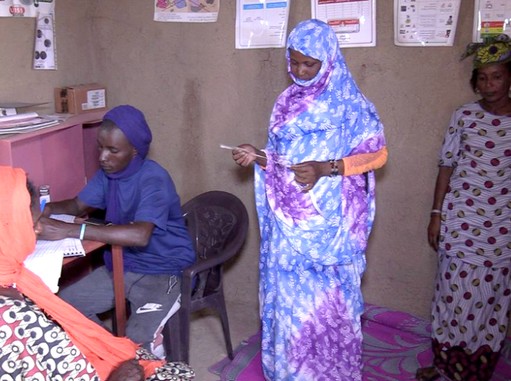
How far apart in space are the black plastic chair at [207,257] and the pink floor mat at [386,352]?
0.14 meters

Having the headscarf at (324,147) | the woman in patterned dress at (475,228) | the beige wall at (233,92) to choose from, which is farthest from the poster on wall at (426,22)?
the headscarf at (324,147)

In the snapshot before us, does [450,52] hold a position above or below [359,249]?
above

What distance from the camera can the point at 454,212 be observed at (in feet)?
9.50

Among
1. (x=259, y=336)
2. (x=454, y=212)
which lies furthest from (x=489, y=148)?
(x=259, y=336)

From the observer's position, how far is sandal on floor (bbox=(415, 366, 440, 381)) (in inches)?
119

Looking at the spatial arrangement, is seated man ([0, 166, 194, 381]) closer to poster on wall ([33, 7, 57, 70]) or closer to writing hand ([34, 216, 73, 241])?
writing hand ([34, 216, 73, 241])

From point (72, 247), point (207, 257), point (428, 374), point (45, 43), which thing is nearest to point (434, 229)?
point (428, 374)

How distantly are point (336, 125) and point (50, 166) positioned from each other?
1.53m

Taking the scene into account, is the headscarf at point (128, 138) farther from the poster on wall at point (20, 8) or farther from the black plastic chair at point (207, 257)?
the poster on wall at point (20, 8)

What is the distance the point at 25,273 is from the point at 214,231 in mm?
1432

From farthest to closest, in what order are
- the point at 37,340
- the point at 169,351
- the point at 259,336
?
1. the point at 259,336
2. the point at 169,351
3. the point at 37,340

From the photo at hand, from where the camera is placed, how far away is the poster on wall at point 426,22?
3.03 m

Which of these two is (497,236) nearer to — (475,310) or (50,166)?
(475,310)

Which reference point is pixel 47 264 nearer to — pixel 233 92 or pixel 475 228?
pixel 233 92
